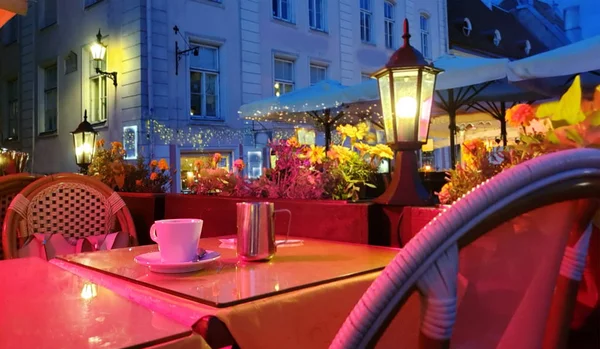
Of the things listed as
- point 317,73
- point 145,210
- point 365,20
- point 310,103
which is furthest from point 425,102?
point 365,20

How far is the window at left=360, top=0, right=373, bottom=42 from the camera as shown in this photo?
14.2 meters

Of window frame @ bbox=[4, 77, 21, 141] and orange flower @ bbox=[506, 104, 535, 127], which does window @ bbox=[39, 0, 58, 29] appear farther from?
orange flower @ bbox=[506, 104, 535, 127]

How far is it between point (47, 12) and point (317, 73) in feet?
22.9

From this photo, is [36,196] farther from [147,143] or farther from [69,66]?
[69,66]

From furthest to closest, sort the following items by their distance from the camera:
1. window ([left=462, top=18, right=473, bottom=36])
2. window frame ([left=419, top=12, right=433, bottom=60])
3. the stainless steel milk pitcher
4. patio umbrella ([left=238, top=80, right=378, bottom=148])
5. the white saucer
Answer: window ([left=462, top=18, right=473, bottom=36]), window frame ([left=419, top=12, right=433, bottom=60]), patio umbrella ([left=238, top=80, right=378, bottom=148]), the stainless steel milk pitcher, the white saucer

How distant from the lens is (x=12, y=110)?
46.5 ft

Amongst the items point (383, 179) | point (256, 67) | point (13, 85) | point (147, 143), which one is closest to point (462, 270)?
point (383, 179)

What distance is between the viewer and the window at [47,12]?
1246 cm

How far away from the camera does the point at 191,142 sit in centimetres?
998

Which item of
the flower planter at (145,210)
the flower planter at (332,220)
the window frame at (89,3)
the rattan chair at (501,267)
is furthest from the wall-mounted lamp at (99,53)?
the rattan chair at (501,267)

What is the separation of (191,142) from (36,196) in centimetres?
744

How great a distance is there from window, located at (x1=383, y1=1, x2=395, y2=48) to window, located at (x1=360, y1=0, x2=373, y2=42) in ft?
2.44

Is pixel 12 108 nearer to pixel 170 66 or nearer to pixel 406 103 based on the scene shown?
pixel 170 66

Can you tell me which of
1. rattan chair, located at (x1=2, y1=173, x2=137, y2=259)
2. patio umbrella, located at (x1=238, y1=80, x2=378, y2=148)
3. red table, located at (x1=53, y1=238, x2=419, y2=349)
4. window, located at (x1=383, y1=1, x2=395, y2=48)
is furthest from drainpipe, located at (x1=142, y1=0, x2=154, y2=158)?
red table, located at (x1=53, y1=238, x2=419, y2=349)
